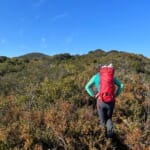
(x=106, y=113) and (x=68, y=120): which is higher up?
(x=106, y=113)

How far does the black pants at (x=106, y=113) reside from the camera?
5980mm

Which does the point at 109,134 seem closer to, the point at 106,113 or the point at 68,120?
the point at 106,113

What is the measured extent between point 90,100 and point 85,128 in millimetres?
2654

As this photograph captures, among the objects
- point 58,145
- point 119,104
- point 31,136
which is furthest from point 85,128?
point 119,104

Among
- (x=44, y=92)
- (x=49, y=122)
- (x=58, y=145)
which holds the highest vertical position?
(x=44, y=92)

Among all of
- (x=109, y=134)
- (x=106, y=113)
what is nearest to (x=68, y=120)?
(x=106, y=113)

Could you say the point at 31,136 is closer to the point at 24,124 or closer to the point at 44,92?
the point at 24,124

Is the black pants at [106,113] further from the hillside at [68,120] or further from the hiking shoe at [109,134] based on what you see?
the hillside at [68,120]

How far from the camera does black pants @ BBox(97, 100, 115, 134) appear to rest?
5980mm

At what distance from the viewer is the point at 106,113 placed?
615 centimetres

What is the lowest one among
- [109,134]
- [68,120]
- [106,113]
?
[109,134]

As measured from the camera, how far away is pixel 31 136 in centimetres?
542

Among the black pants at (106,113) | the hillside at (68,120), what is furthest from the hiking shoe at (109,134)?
the hillside at (68,120)

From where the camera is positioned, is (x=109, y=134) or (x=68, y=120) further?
(x=68, y=120)
